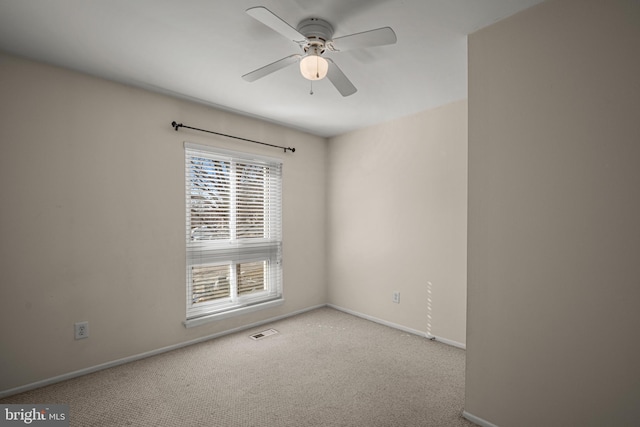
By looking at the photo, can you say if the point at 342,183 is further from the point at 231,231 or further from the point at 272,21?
the point at 272,21

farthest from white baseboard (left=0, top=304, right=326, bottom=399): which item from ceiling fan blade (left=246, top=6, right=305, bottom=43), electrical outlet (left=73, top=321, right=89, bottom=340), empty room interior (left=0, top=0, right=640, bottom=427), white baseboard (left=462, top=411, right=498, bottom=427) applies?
ceiling fan blade (left=246, top=6, right=305, bottom=43)

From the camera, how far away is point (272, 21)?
1520 millimetres

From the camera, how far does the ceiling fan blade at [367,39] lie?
61.0 inches

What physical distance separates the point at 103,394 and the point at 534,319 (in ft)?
Answer: 9.50

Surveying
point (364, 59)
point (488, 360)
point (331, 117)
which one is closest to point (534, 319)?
point (488, 360)

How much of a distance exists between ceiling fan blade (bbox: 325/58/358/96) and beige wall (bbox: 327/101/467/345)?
1509 mm

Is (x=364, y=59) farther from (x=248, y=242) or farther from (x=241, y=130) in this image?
(x=248, y=242)

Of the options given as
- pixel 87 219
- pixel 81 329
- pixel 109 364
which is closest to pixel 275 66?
pixel 87 219

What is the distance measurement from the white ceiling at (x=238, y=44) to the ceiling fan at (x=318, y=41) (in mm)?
72

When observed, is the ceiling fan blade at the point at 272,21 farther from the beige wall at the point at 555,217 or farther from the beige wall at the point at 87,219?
the beige wall at the point at 87,219

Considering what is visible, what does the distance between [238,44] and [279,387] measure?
249cm

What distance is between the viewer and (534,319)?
5.48 ft

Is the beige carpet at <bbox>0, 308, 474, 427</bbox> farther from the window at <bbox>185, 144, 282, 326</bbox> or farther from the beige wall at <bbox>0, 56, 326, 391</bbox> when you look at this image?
the window at <bbox>185, 144, 282, 326</bbox>

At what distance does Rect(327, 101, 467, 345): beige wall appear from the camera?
3.07m
